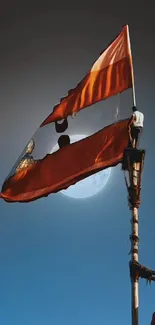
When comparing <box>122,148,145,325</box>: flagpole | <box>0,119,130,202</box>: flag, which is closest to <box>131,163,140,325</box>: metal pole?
<box>122,148,145,325</box>: flagpole

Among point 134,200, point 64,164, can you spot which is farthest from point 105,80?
point 134,200

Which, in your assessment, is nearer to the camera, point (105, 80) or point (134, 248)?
point (134, 248)

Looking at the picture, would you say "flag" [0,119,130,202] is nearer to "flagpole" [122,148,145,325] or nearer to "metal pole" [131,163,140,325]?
"flagpole" [122,148,145,325]

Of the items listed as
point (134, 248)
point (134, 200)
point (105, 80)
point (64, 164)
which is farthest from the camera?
point (64, 164)

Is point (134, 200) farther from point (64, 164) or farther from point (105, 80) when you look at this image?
point (105, 80)

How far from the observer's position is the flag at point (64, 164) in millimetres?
14852

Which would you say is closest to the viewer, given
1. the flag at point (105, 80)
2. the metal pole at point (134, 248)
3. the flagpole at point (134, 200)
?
the metal pole at point (134, 248)

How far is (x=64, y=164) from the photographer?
53.2 ft

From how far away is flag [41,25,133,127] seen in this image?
51.5ft

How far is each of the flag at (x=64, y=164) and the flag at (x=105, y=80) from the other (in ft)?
3.25

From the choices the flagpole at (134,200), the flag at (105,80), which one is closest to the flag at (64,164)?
the flagpole at (134,200)

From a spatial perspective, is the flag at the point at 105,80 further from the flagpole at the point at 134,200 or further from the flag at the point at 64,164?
the flagpole at the point at 134,200

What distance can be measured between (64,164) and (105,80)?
2.78m

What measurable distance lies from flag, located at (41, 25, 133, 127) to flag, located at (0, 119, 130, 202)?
992 mm
